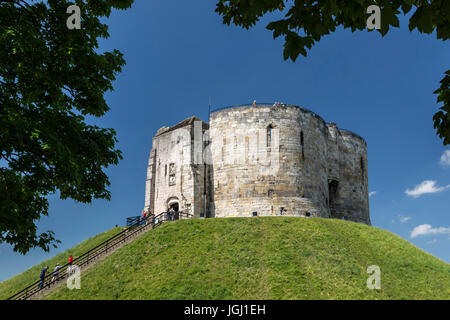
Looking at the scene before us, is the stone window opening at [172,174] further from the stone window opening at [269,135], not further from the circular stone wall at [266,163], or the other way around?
the stone window opening at [269,135]

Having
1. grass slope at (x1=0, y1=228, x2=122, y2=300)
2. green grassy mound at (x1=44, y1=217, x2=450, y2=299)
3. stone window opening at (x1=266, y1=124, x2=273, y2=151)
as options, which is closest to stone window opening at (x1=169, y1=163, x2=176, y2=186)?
grass slope at (x1=0, y1=228, x2=122, y2=300)

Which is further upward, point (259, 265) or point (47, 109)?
point (47, 109)

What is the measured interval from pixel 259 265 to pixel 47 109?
13469 millimetres

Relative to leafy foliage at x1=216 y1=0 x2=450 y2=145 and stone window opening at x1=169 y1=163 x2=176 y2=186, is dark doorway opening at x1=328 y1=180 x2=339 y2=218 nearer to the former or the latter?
stone window opening at x1=169 y1=163 x2=176 y2=186

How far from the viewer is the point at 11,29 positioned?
7.48m

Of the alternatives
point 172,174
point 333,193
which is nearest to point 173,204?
point 172,174

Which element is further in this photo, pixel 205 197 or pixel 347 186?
pixel 347 186

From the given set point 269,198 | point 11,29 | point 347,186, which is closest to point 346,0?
point 11,29

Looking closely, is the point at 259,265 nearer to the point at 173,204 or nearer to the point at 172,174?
the point at 173,204

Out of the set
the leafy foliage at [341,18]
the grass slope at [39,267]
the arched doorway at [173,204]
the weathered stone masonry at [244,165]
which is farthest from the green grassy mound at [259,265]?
the leafy foliage at [341,18]

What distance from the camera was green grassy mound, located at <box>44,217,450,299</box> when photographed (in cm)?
1627

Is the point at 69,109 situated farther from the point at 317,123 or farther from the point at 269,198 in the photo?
the point at 317,123

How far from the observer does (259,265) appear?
60.0ft
